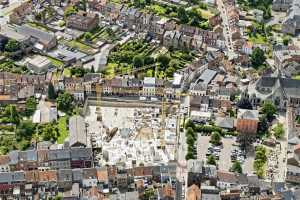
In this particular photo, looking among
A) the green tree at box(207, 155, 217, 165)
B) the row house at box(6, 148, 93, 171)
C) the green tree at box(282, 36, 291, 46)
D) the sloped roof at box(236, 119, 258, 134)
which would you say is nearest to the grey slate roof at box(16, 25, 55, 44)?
the row house at box(6, 148, 93, 171)

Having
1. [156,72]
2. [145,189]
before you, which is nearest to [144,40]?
[156,72]

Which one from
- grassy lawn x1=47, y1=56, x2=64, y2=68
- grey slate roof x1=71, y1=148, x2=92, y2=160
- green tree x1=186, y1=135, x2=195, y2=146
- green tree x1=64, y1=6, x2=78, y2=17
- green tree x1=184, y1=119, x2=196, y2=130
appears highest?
green tree x1=64, y1=6, x2=78, y2=17

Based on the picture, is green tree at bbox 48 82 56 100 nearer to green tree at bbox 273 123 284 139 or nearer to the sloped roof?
the sloped roof

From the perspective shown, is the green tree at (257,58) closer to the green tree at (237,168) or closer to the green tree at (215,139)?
the green tree at (215,139)

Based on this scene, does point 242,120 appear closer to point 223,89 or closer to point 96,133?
point 223,89

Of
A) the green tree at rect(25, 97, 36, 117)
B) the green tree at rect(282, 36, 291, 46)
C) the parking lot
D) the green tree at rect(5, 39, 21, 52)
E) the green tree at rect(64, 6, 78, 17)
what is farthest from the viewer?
the green tree at rect(64, 6, 78, 17)

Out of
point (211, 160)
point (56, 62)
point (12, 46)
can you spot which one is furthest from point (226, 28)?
point (211, 160)
